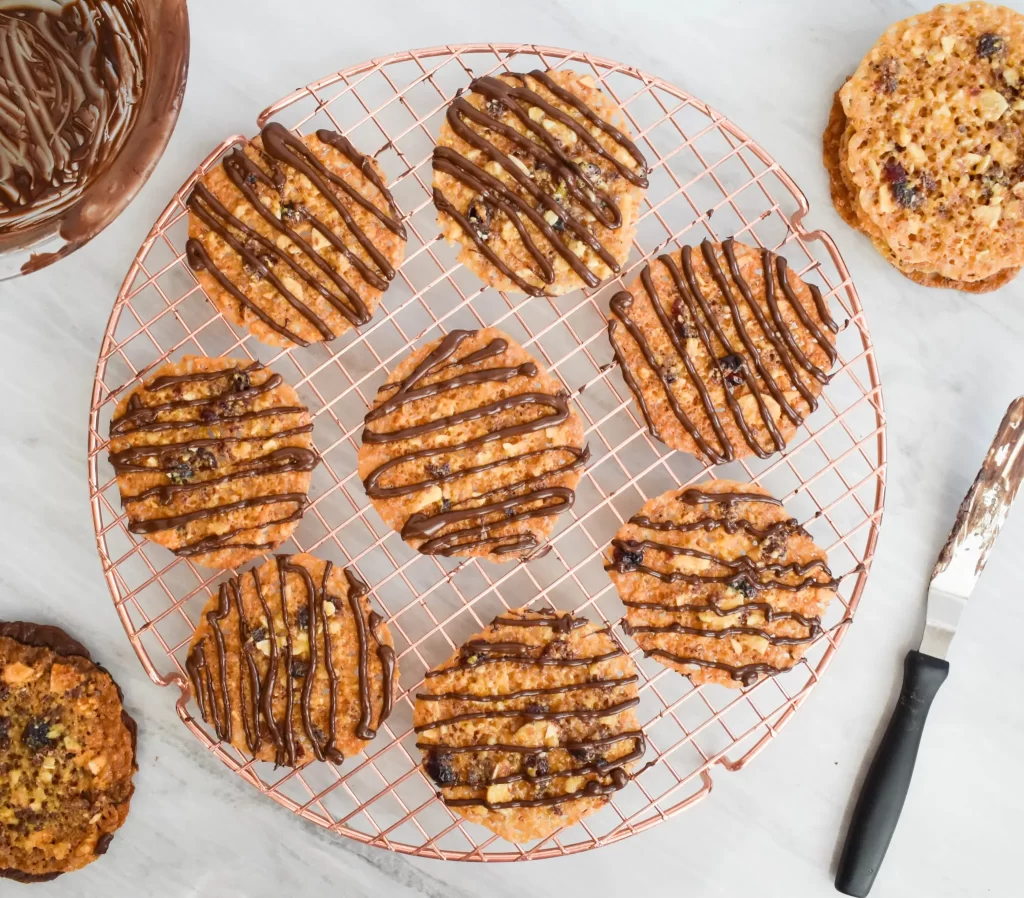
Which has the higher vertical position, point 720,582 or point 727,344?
point 727,344

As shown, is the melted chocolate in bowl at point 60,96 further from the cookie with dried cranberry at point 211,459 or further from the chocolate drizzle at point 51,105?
the cookie with dried cranberry at point 211,459

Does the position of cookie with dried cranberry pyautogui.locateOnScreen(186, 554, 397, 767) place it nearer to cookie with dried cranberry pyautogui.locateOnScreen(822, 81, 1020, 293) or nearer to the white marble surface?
the white marble surface

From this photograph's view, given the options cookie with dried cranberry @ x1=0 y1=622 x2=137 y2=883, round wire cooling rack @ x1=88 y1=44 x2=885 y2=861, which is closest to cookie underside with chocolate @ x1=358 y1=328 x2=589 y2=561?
round wire cooling rack @ x1=88 y1=44 x2=885 y2=861

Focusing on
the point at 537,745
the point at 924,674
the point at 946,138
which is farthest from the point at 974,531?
the point at 537,745

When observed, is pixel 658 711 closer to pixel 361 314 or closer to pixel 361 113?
pixel 361 314

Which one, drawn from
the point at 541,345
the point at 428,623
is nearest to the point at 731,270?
the point at 541,345

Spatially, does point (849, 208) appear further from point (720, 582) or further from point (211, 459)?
point (211, 459)
